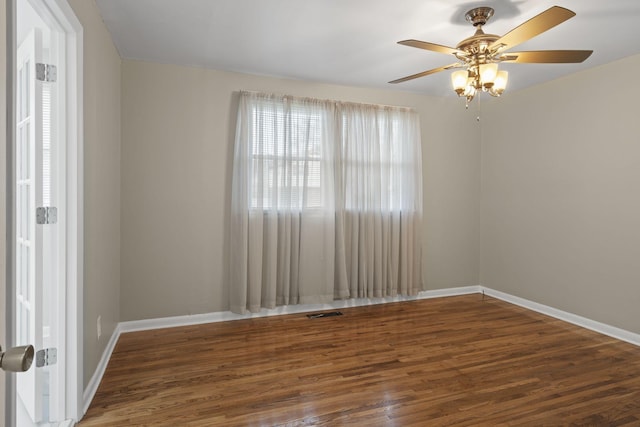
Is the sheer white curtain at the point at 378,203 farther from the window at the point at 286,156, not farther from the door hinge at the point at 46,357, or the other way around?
the door hinge at the point at 46,357

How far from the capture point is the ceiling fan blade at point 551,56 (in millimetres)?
2291

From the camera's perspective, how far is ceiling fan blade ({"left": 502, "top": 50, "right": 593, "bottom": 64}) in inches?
90.2

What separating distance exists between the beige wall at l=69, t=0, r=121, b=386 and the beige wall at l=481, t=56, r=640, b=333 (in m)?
4.23

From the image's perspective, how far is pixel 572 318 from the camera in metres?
3.87

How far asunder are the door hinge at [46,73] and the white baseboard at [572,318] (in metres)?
4.71

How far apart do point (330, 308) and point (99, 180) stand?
2.69 metres

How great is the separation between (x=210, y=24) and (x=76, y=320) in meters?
2.18

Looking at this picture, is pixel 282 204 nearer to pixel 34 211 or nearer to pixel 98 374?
pixel 98 374

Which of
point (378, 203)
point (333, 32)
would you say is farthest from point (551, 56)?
point (378, 203)

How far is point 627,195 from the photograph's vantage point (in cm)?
341

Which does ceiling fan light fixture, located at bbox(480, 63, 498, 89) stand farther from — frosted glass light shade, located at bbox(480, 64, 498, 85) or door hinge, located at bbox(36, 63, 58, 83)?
door hinge, located at bbox(36, 63, 58, 83)

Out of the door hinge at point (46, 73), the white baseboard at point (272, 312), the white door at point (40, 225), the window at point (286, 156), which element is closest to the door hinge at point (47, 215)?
the white door at point (40, 225)

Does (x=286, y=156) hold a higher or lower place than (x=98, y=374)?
higher

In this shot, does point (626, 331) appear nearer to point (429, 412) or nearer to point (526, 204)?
point (526, 204)
